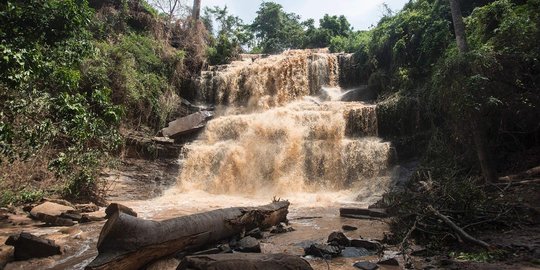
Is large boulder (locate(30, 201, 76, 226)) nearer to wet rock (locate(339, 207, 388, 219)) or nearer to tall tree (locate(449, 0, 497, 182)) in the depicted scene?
wet rock (locate(339, 207, 388, 219))

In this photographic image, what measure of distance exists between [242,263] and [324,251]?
1719 millimetres

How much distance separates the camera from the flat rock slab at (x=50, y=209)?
7861 millimetres

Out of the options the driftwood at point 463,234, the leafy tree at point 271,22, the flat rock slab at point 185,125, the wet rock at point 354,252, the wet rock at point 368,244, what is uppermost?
the leafy tree at point 271,22

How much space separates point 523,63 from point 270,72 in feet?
43.4

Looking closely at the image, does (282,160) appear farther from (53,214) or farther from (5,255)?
(5,255)

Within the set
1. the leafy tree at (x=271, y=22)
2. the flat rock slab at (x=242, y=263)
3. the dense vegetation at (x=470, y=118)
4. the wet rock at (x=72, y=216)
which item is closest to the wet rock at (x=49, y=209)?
the wet rock at (x=72, y=216)

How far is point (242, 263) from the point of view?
11.1 ft

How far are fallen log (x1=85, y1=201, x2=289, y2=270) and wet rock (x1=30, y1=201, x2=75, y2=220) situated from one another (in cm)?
482

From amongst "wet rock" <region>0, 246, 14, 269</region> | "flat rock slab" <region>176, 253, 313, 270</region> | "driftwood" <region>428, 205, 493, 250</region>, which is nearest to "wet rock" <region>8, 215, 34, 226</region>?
"wet rock" <region>0, 246, 14, 269</region>

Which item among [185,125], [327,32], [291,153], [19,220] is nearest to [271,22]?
[327,32]

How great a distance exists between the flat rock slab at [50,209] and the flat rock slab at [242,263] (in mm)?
6046

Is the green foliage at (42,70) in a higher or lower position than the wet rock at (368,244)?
higher

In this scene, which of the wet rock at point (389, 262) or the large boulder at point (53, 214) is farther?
the large boulder at point (53, 214)

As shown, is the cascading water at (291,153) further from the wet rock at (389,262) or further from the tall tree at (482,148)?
the wet rock at (389,262)
